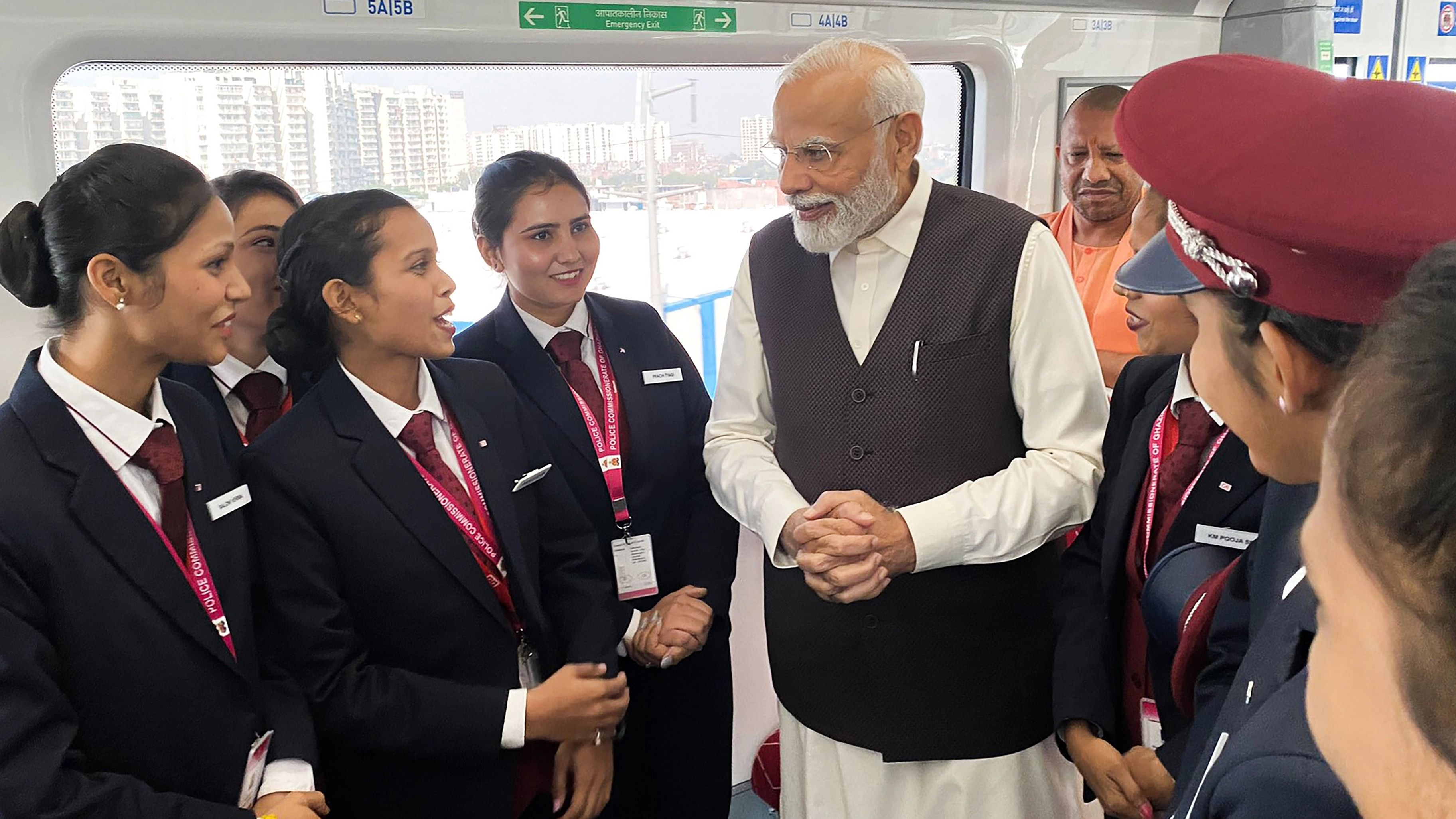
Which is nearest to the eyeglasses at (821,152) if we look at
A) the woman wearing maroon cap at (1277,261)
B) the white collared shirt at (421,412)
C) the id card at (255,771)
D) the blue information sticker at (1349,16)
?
the white collared shirt at (421,412)

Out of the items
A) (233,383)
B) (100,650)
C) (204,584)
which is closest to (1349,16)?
(233,383)

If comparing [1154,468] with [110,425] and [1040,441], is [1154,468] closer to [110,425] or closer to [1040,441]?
[1040,441]

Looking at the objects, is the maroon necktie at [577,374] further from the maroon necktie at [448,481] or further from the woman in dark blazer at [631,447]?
the maroon necktie at [448,481]

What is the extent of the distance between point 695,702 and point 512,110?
189cm

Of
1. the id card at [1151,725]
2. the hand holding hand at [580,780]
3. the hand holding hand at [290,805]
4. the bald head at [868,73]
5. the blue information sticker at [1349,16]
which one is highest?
the blue information sticker at [1349,16]

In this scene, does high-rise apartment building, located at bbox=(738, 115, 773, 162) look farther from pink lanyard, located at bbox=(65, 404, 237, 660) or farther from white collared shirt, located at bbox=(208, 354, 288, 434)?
pink lanyard, located at bbox=(65, 404, 237, 660)

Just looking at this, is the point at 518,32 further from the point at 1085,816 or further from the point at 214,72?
the point at 1085,816

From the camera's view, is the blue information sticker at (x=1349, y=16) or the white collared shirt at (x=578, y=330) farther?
the blue information sticker at (x=1349, y=16)

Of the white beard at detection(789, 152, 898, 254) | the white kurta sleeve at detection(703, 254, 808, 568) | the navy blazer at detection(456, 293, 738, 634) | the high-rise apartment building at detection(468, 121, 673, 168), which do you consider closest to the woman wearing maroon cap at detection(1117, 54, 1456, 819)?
the white beard at detection(789, 152, 898, 254)

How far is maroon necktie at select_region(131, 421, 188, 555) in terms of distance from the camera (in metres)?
1.89

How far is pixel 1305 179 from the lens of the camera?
40.9 inches

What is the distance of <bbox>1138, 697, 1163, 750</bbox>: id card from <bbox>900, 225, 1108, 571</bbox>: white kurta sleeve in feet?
1.21

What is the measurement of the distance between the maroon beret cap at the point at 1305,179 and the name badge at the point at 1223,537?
2.75 ft

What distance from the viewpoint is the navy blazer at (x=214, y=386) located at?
2311 mm
